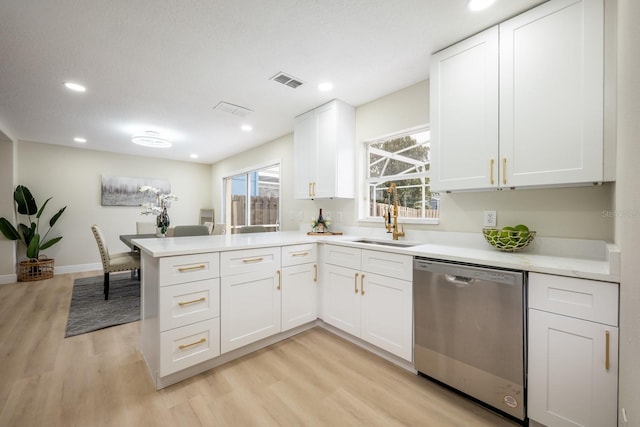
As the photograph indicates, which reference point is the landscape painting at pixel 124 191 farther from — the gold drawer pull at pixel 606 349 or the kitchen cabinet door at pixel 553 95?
the gold drawer pull at pixel 606 349

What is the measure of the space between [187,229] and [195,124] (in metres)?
1.58

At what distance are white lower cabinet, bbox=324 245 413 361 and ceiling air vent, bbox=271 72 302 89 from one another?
159 centimetres

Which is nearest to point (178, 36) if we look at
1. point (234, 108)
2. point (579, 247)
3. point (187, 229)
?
point (234, 108)

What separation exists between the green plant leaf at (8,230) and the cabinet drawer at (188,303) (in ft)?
14.9

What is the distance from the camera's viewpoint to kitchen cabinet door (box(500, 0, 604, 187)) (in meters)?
1.41

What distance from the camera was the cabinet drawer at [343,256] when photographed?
2207 millimetres

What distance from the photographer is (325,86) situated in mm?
2596

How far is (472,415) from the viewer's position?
58.7 inches

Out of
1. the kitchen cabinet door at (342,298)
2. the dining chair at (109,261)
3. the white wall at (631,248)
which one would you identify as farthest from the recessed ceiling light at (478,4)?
the dining chair at (109,261)

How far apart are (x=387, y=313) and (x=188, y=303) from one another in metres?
1.41

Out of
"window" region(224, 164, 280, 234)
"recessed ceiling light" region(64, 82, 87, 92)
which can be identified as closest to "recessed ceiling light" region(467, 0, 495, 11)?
"recessed ceiling light" region(64, 82, 87, 92)

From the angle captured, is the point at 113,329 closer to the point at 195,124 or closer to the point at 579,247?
the point at 195,124

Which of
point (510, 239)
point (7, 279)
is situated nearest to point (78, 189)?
point (7, 279)

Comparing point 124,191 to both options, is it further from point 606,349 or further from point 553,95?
point 606,349
